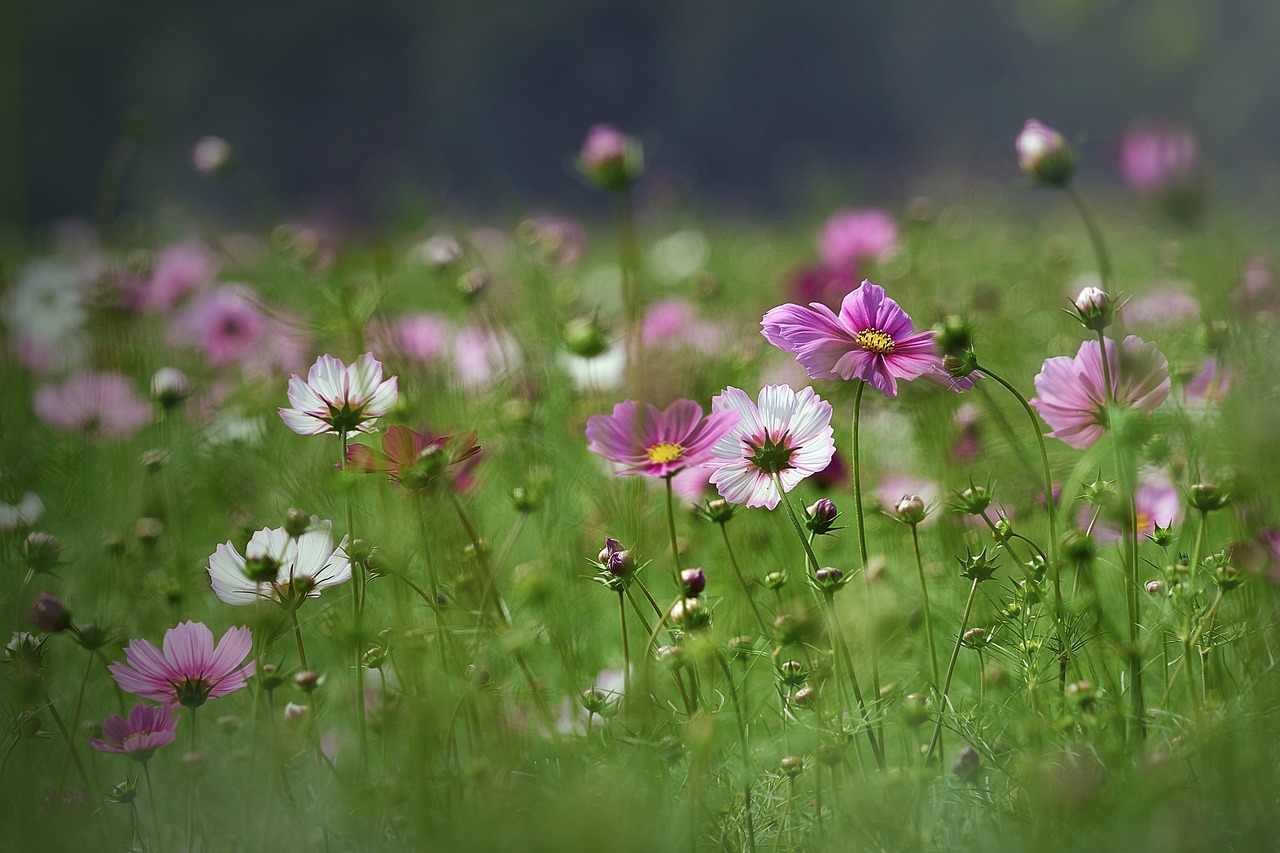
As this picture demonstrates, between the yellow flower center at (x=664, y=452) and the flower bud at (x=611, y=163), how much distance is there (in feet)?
0.48

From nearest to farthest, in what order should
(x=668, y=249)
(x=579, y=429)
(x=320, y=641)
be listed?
(x=320, y=641)
(x=579, y=429)
(x=668, y=249)

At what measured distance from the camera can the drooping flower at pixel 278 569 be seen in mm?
488

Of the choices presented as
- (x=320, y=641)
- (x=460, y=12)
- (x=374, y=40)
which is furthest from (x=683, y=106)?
(x=320, y=641)

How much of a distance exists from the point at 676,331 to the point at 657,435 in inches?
24.3

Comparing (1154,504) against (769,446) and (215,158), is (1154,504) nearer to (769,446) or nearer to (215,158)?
(769,446)

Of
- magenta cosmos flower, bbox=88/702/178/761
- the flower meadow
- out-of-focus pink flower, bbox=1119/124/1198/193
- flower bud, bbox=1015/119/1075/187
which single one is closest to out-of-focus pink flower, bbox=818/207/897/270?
the flower meadow

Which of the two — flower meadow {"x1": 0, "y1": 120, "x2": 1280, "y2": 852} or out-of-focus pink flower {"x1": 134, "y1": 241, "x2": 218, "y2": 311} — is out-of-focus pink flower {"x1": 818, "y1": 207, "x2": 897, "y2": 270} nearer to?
flower meadow {"x1": 0, "y1": 120, "x2": 1280, "y2": 852}

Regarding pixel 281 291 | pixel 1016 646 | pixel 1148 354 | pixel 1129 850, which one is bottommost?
pixel 1129 850

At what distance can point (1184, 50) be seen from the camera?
19.9 inches

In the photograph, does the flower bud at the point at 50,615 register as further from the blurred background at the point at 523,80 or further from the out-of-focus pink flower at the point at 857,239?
the blurred background at the point at 523,80

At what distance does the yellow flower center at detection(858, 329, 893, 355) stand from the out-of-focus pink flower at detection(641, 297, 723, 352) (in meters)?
0.62

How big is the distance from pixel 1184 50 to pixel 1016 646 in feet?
1.05

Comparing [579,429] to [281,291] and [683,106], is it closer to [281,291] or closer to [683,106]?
[281,291]

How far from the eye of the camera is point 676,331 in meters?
1.15
